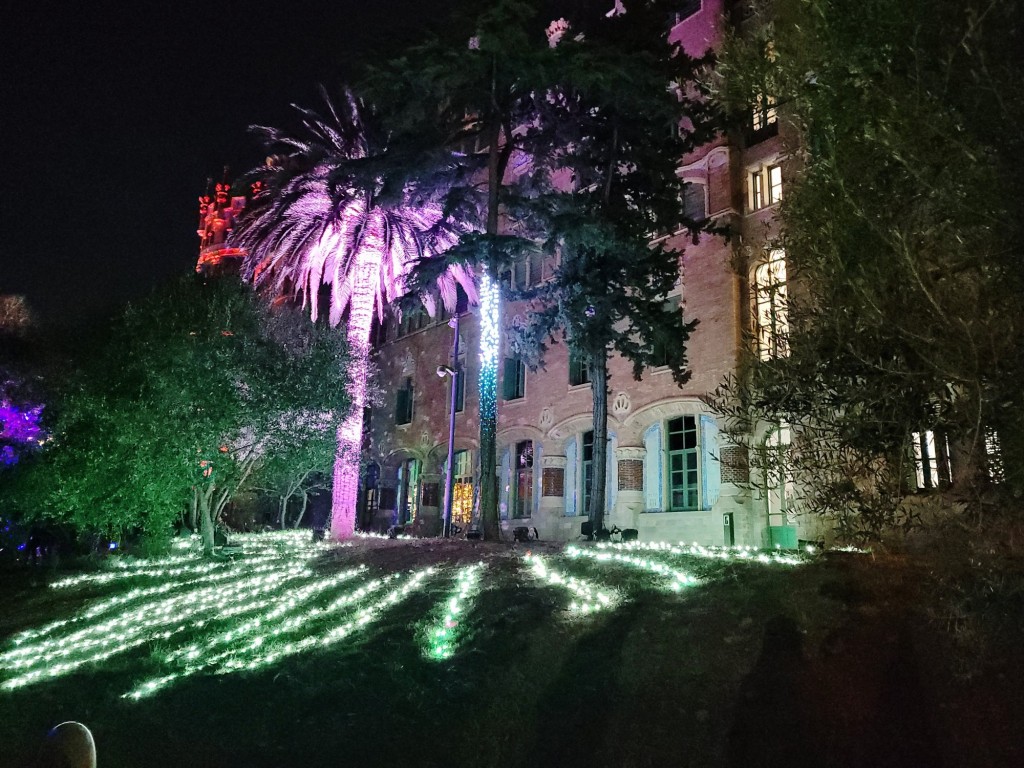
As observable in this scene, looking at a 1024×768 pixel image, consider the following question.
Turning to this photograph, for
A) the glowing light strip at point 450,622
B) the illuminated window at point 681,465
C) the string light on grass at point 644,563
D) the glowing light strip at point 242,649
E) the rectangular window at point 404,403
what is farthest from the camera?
the rectangular window at point 404,403

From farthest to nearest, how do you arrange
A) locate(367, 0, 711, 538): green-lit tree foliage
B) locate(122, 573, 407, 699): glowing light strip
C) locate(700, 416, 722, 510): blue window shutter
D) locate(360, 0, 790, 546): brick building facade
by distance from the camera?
locate(700, 416, 722, 510): blue window shutter → locate(360, 0, 790, 546): brick building facade → locate(367, 0, 711, 538): green-lit tree foliage → locate(122, 573, 407, 699): glowing light strip

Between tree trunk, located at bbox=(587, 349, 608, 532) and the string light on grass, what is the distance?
1.75 metres

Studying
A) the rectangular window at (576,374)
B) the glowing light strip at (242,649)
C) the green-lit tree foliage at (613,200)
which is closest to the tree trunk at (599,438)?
the green-lit tree foliage at (613,200)

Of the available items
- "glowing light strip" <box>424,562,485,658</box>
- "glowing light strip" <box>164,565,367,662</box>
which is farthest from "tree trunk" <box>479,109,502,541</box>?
"glowing light strip" <box>424,562,485,658</box>

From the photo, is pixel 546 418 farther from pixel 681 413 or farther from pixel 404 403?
pixel 404 403

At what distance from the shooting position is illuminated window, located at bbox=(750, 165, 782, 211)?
1936 centimetres

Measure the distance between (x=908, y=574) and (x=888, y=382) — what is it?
275 centimetres

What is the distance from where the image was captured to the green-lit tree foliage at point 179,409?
16656mm

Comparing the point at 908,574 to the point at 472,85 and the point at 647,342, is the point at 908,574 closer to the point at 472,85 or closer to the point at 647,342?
the point at 647,342

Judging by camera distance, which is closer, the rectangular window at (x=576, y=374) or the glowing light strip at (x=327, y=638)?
the glowing light strip at (x=327, y=638)

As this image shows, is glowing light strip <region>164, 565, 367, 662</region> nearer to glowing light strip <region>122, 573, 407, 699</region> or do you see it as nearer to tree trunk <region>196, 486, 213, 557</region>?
glowing light strip <region>122, 573, 407, 699</region>

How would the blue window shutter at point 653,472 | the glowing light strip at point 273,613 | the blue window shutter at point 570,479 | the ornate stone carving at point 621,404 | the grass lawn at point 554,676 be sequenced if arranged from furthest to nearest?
1. the blue window shutter at point 570,479
2. the ornate stone carving at point 621,404
3. the blue window shutter at point 653,472
4. the glowing light strip at point 273,613
5. the grass lawn at point 554,676

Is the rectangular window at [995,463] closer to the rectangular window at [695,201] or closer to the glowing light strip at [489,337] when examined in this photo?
the glowing light strip at [489,337]

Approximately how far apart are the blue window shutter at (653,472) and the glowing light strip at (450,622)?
9.75m
